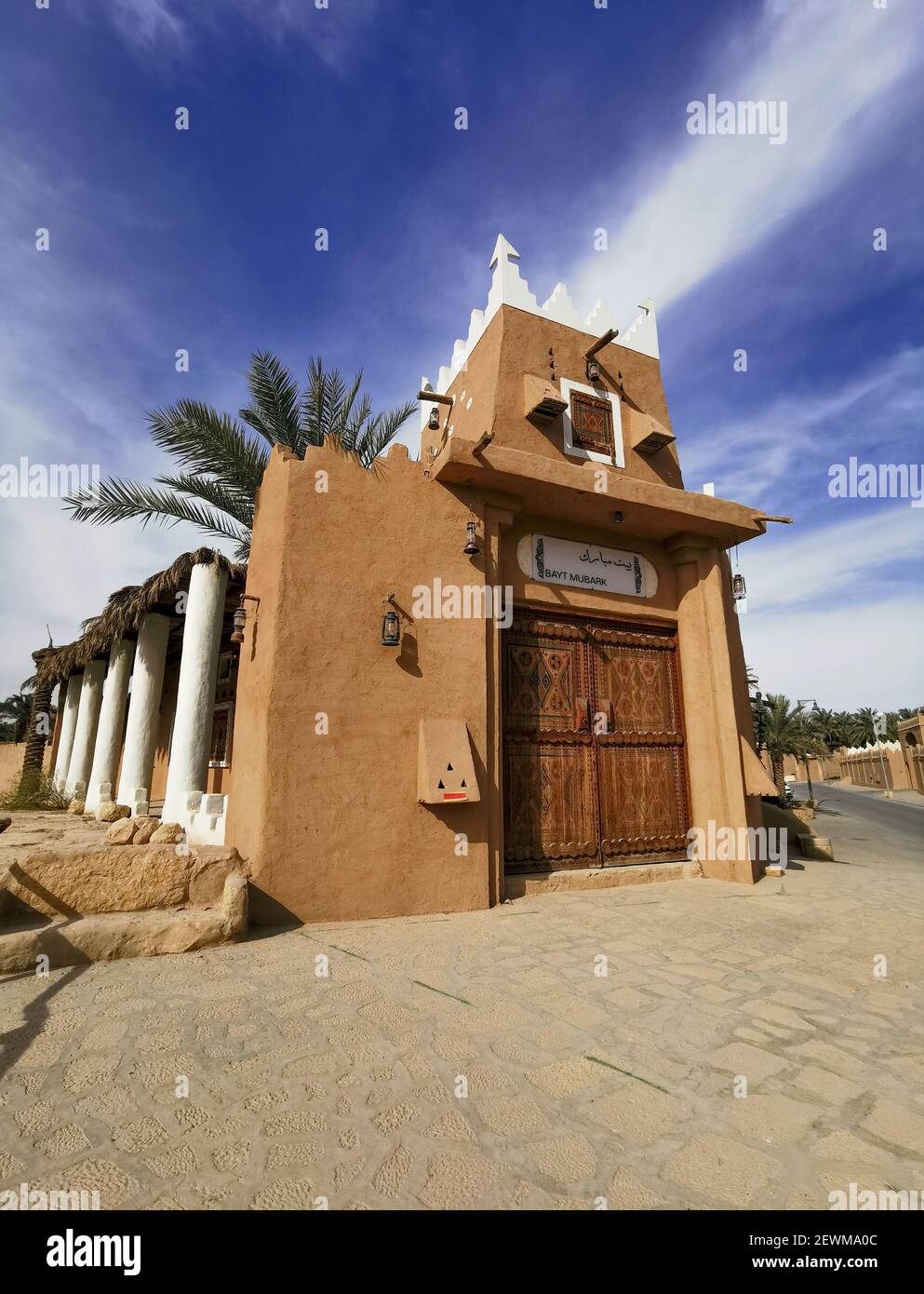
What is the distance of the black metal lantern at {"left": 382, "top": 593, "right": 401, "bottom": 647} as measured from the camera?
595 cm

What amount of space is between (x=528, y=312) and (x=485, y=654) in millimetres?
5289

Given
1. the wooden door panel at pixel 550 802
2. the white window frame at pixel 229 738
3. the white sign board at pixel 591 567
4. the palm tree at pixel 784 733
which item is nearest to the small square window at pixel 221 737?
the white window frame at pixel 229 738

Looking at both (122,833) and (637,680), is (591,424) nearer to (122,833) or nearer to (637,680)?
(637,680)

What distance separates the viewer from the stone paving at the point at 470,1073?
2.10 meters

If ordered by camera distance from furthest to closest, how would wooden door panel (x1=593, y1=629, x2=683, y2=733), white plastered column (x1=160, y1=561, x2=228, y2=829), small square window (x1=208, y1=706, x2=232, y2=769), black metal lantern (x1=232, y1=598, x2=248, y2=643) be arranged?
small square window (x1=208, y1=706, x2=232, y2=769), wooden door panel (x1=593, y1=629, x2=683, y2=733), white plastered column (x1=160, y1=561, x2=228, y2=829), black metal lantern (x1=232, y1=598, x2=248, y2=643)

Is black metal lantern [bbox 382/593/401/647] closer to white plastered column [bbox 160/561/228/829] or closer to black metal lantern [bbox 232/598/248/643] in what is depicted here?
black metal lantern [bbox 232/598/248/643]

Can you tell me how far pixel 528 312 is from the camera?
8.55 m

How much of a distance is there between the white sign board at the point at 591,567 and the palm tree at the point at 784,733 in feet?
75.6

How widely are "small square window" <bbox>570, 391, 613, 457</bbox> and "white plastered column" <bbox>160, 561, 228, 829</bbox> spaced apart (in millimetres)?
5356

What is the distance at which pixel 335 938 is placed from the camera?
16.2 ft

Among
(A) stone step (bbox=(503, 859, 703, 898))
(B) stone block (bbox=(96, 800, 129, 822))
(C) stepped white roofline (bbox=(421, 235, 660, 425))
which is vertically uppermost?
(C) stepped white roofline (bbox=(421, 235, 660, 425))

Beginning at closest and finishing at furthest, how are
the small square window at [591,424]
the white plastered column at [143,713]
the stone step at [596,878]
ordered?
the stone step at [596,878] < the small square window at [591,424] < the white plastered column at [143,713]
